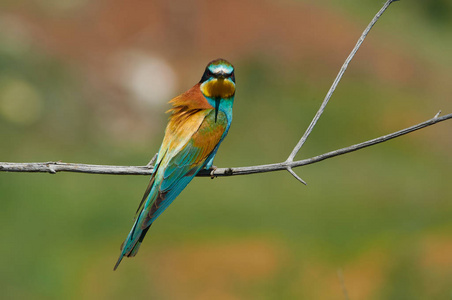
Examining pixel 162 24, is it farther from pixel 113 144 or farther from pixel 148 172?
pixel 148 172

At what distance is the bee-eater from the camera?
3.48 meters

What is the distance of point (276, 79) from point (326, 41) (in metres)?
1.23

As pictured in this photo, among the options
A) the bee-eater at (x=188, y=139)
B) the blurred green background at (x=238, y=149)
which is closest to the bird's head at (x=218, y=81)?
the bee-eater at (x=188, y=139)

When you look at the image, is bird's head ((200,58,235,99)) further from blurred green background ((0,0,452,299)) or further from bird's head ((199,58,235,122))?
blurred green background ((0,0,452,299))

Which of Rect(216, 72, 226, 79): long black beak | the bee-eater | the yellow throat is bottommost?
the bee-eater

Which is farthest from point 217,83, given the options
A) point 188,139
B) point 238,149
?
point 238,149

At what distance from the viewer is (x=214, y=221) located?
8523 mm

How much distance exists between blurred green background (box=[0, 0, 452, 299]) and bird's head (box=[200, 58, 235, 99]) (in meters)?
3.94

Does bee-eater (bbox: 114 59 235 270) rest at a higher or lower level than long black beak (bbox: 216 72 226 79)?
lower

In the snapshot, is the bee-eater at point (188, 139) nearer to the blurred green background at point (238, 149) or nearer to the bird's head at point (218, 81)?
the bird's head at point (218, 81)

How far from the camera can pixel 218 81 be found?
3914mm

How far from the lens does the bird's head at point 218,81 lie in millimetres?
3914

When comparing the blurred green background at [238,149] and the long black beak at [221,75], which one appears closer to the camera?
the long black beak at [221,75]

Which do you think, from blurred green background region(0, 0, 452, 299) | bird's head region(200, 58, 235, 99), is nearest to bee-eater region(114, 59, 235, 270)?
bird's head region(200, 58, 235, 99)
